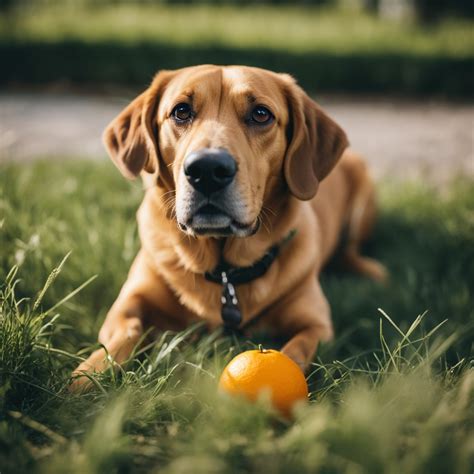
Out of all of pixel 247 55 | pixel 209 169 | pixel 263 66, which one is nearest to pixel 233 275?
pixel 209 169

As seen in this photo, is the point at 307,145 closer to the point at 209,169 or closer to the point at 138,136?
the point at 209,169

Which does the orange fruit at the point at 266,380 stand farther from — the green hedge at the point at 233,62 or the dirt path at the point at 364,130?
the green hedge at the point at 233,62

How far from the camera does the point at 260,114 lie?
2465mm

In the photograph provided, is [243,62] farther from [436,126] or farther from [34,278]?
[34,278]

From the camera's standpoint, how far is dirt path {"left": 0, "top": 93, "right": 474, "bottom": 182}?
5.42 m

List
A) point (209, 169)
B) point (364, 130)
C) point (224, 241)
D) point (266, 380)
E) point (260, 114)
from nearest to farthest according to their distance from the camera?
point (266, 380)
point (209, 169)
point (260, 114)
point (224, 241)
point (364, 130)

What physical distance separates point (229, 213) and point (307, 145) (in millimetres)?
701

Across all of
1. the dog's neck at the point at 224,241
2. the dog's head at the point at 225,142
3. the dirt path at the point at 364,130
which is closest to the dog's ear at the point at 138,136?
the dog's head at the point at 225,142

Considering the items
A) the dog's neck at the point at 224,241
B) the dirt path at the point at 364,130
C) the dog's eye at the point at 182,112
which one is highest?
the dog's eye at the point at 182,112

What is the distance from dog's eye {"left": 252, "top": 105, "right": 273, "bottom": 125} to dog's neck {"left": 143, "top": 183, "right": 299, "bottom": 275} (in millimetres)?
397

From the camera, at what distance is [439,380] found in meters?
1.91

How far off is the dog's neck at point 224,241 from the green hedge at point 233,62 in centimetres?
Answer: 605

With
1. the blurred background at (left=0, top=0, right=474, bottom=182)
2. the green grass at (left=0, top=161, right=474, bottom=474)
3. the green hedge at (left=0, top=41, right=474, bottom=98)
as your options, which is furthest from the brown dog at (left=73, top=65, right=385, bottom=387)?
the green hedge at (left=0, top=41, right=474, bottom=98)

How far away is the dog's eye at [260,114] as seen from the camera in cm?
246
